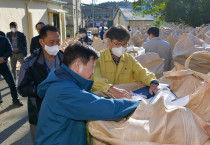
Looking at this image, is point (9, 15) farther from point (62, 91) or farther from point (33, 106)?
point (62, 91)

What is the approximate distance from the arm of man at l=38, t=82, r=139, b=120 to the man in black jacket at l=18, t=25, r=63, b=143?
1020 millimetres

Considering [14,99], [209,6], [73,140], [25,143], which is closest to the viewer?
[73,140]

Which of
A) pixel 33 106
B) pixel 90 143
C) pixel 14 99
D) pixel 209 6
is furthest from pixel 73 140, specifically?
pixel 209 6

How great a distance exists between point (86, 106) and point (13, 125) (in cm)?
324

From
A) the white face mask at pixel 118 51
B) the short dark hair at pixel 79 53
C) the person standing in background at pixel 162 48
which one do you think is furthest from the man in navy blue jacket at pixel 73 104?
the person standing in background at pixel 162 48

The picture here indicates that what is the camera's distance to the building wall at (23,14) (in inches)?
403

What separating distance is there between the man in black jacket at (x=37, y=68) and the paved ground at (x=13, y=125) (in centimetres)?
134

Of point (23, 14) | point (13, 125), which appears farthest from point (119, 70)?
point (23, 14)

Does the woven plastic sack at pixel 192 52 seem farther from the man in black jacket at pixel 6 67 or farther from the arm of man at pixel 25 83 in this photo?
the man in black jacket at pixel 6 67

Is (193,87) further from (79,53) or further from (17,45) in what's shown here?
(17,45)

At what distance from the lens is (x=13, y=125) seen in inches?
154

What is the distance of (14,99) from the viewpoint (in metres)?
4.78

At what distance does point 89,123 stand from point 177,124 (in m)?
0.49

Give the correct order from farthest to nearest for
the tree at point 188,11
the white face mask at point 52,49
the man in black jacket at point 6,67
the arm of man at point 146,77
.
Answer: the tree at point 188,11 < the man in black jacket at point 6,67 < the white face mask at point 52,49 < the arm of man at point 146,77
